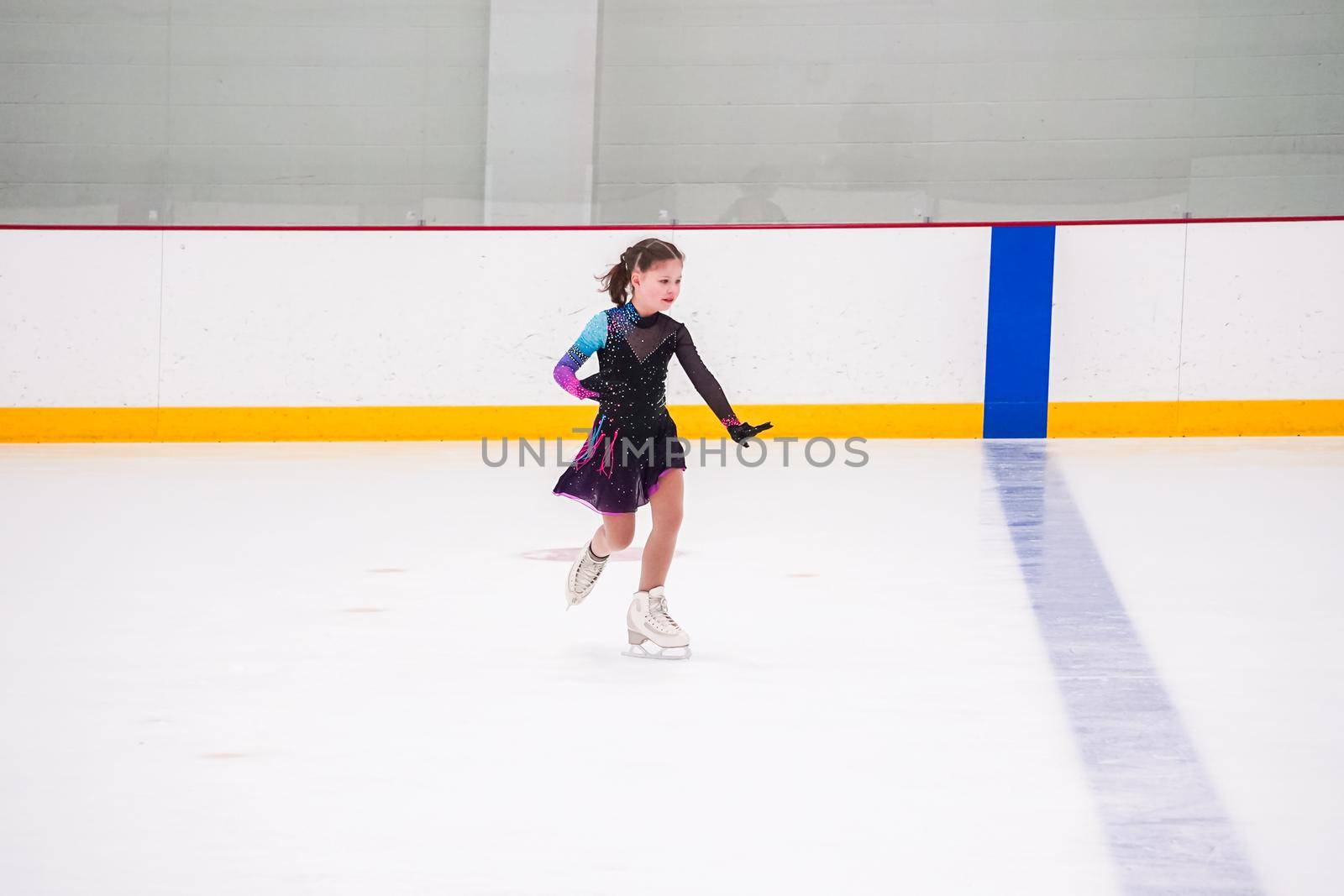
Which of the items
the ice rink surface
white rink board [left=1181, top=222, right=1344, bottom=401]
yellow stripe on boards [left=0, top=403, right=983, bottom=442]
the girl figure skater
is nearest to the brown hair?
the girl figure skater

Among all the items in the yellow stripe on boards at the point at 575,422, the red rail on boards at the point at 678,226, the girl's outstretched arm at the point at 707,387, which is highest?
the red rail on boards at the point at 678,226

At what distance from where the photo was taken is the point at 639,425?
438cm

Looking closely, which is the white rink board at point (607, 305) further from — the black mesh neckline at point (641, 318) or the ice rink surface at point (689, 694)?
the black mesh neckline at point (641, 318)

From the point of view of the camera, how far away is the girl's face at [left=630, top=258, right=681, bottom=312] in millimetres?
4273

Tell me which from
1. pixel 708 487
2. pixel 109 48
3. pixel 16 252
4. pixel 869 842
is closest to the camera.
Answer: pixel 869 842

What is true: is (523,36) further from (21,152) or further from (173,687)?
(173,687)

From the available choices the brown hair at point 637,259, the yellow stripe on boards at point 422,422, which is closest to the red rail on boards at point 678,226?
the yellow stripe on boards at point 422,422

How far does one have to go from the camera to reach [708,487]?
7.34m

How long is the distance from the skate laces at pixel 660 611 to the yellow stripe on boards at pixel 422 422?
13.8ft

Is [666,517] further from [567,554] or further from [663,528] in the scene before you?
[567,554]

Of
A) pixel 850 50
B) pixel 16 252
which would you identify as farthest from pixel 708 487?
pixel 16 252

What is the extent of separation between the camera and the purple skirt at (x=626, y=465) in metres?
4.36

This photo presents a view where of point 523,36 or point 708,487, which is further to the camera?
point 523,36

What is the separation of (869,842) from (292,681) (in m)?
1.72
